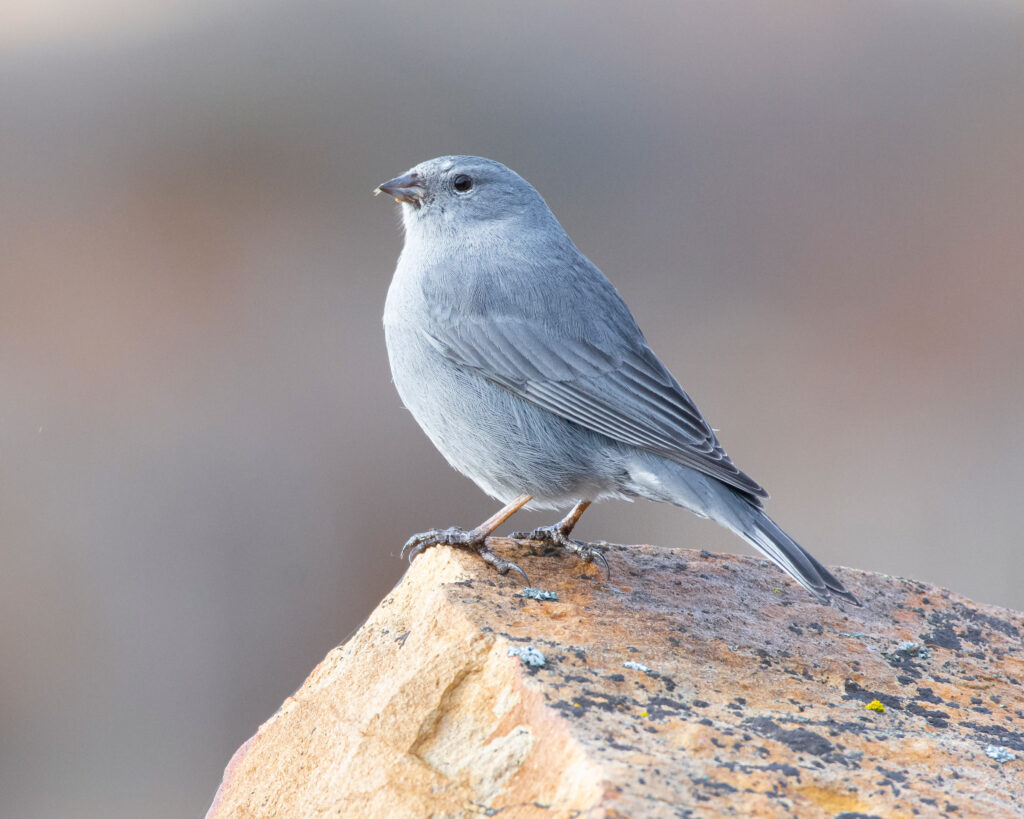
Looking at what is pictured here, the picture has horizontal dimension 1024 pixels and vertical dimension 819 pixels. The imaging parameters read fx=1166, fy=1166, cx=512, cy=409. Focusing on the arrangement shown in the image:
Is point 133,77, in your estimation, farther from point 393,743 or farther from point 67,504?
point 393,743

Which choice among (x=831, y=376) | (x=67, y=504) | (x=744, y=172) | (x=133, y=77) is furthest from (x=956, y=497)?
(x=133, y=77)

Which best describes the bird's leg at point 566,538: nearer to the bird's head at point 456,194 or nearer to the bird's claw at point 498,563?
the bird's claw at point 498,563

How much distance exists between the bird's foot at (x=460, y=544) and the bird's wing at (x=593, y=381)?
663mm

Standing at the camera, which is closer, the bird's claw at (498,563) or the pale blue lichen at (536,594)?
the pale blue lichen at (536,594)

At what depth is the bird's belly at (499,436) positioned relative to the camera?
492 cm

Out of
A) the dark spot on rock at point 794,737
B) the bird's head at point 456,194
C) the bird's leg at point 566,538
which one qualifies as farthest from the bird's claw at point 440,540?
the bird's head at point 456,194

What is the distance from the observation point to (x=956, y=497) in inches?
418

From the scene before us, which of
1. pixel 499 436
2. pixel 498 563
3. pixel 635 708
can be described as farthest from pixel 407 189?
pixel 635 708

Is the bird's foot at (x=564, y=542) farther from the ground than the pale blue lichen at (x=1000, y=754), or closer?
farther from the ground

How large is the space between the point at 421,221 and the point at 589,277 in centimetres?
90

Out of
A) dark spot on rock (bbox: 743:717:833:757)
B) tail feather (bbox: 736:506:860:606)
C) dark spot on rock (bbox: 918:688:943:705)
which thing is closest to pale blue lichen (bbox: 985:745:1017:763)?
dark spot on rock (bbox: 918:688:943:705)

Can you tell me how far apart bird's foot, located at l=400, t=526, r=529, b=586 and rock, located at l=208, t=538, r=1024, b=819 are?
5 cm

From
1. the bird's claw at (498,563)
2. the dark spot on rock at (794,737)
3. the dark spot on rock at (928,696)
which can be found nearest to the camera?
the dark spot on rock at (794,737)

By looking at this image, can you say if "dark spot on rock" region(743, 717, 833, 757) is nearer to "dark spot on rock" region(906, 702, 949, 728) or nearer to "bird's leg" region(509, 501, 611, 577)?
"dark spot on rock" region(906, 702, 949, 728)
